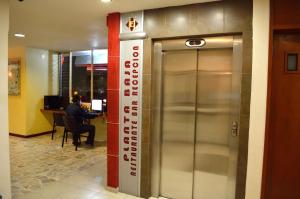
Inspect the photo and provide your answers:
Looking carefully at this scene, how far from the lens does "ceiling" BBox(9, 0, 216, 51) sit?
288 cm

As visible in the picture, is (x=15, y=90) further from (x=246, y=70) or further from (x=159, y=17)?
(x=246, y=70)

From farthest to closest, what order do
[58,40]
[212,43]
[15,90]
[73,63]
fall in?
1. [73,63]
2. [15,90]
3. [58,40]
4. [212,43]

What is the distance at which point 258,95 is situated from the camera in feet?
8.13

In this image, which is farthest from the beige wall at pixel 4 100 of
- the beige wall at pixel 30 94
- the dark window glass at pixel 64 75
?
the dark window glass at pixel 64 75

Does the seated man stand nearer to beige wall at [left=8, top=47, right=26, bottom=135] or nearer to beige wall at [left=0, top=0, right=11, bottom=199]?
beige wall at [left=8, top=47, right=26, bottom=135]

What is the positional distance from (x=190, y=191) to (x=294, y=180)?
48.9 inches

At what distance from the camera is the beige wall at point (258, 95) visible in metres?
2.43

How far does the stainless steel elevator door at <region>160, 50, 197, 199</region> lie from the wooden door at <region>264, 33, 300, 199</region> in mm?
923

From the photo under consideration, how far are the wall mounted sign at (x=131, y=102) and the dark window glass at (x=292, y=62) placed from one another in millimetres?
1735

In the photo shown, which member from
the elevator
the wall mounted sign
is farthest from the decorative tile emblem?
the elevator

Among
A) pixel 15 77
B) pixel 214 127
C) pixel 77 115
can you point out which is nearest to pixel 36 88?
pixel 15 77

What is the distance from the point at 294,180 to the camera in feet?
8.29

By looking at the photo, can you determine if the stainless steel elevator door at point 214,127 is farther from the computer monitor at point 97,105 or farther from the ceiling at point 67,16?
the computer monitor at point 97,105

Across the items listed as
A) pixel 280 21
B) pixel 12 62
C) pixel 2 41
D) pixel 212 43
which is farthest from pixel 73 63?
pixel 280 21
